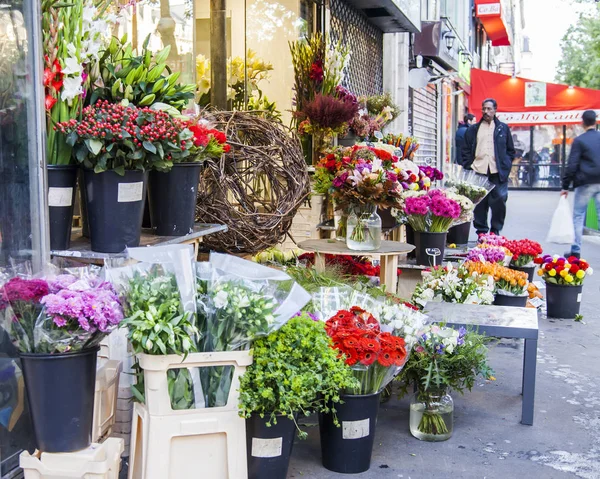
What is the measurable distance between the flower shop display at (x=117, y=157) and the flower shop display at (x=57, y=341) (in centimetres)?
65

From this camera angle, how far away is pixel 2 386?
302cm

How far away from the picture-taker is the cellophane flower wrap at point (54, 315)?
2760 millimetres

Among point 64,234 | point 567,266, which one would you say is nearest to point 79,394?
point 64,234

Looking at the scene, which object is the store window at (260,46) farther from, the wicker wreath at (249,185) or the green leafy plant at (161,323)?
the green leafy plant at (161,323)

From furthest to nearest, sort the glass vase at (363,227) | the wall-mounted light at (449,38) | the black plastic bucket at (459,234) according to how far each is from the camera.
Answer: the wall-mounted light at (449,38) → the black plastic bucket at (459,234) → the glass vase at (363,227)

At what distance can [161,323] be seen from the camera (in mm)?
2904

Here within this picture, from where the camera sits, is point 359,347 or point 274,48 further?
point 274,48

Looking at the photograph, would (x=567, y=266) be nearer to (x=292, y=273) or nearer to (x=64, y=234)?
(x=292, y=273)

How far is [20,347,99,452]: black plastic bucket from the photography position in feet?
9.29

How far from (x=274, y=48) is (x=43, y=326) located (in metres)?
5.67

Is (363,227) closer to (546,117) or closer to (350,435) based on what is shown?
(350,435)

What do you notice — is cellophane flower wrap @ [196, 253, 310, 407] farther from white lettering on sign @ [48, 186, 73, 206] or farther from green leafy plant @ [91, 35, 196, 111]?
green leafy plant @ [91, 35, 196, 111]

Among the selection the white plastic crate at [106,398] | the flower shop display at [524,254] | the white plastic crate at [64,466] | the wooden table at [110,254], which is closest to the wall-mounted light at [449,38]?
the flower shop display at [524,254]

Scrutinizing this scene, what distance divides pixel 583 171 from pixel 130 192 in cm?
735
